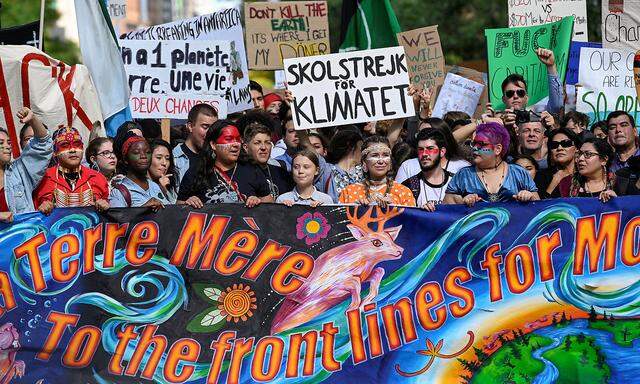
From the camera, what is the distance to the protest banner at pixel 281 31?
43.0 feet

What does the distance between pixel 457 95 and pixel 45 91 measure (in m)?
4.00

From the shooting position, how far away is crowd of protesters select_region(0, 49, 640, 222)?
8492 millimetres

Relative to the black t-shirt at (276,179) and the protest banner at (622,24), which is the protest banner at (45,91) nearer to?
the black t-shirt at (276,179)

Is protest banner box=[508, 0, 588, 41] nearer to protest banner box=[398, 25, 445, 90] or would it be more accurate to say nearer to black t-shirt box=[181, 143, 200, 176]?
protest banner box=[398, 25, 445, 90]

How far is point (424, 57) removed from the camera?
1300 centimetres

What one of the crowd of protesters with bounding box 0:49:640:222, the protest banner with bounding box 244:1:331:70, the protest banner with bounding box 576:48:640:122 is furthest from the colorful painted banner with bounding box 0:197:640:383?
the protest banner with bounding box 244:1:331:70

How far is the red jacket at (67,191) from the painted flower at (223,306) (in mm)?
952

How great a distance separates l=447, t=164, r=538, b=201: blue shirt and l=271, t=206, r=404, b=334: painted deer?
2.01 ft

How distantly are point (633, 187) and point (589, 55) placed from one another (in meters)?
3.84

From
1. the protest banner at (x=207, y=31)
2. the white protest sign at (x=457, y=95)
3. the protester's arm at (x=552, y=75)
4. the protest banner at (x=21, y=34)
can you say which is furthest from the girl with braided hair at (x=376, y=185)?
the protest banner at (x=21, y=34)

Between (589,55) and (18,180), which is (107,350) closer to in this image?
(18,180)

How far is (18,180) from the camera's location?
8.43 metres

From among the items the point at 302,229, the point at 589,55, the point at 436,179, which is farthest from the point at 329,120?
the point at 589,55

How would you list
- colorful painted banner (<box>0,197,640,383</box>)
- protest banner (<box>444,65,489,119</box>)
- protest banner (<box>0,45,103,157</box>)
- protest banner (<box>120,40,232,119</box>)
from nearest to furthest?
colorful painted banner (<box>0,197,640,383</box>)
protest banner (<box>0,45,103,157</box>)
protest banner (<box>120,40,232,119</box>)
protest banner (<box>444,65,489,119</box>)
